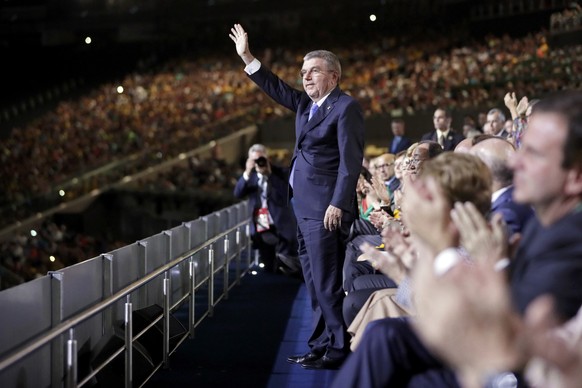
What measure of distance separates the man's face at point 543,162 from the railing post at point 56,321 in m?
2.43

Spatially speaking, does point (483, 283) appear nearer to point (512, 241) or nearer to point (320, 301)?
point (512, 241)

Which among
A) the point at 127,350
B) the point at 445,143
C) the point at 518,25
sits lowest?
the point at 127,350

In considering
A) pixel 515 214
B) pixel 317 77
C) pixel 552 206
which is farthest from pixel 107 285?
pixel 552 206

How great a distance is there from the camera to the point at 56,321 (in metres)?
4.14

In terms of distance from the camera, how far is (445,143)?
8.84 meters

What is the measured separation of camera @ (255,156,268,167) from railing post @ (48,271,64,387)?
5267 millimetres

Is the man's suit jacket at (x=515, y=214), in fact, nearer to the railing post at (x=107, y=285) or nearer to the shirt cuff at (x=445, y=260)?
the shirt cuff at (x=445, y=260)

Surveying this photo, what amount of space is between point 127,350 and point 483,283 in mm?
3203

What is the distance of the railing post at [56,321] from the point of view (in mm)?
3990

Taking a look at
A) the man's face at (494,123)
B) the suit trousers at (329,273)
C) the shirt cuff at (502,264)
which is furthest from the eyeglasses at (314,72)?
the man's face at (494,123)

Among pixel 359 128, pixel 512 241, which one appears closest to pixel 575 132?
pixel 512 241

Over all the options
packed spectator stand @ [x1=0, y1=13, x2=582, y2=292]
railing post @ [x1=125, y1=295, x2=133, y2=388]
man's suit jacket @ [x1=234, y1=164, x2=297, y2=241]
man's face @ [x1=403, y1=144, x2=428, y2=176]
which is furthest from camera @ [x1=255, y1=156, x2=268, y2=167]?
packed spectator stand @ [x1=0, y1=13, x2=582, y2=292]

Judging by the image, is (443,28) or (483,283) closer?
(483,283)

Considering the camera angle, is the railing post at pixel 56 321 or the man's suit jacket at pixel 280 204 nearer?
the railing post at pixel 56 321
